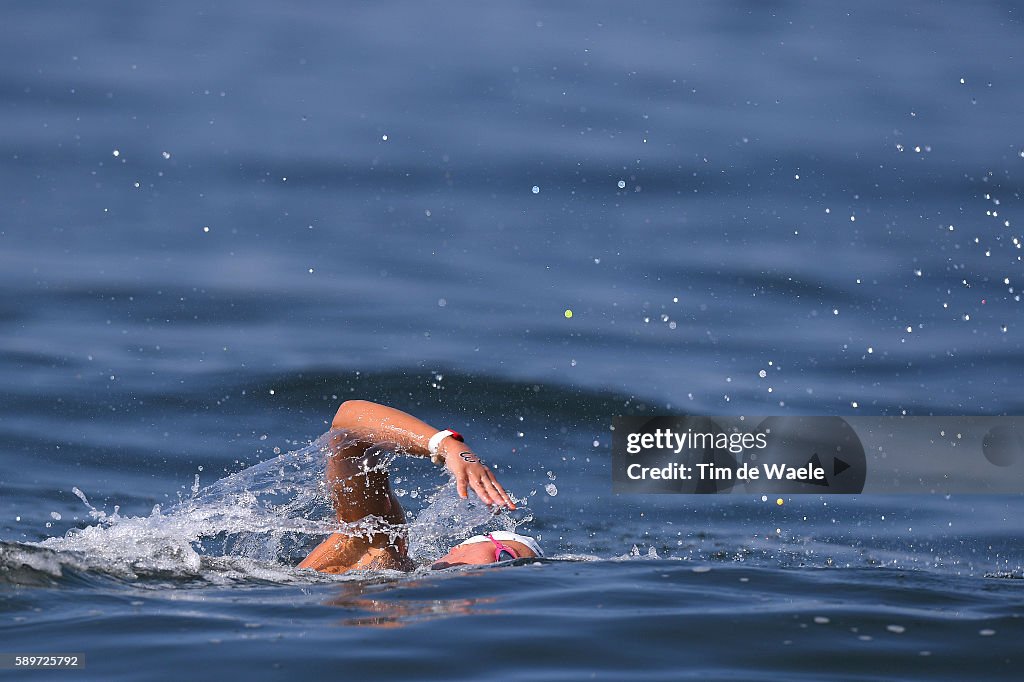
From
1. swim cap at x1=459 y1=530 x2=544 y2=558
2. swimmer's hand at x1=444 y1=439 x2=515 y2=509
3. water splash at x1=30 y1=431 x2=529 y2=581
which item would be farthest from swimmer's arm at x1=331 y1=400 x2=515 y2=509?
swim cap at x1=459 y1=530 x2=544 y2=558

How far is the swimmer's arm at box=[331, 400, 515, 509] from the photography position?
7.05 m

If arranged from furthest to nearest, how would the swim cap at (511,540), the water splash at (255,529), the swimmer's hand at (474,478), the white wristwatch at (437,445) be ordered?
the swim cap at (511,540), the water splash at (255,529), the white wristwatch at (437,445), the swimmer's hand at (474,478)

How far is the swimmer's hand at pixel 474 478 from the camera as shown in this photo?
6.97 m

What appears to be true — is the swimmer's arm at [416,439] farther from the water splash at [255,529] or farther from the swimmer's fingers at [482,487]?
the water splash at [255,529]

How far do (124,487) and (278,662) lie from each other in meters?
6.46

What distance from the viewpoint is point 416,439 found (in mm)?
7660

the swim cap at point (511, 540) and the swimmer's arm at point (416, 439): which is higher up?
the swimmer's arm at point (416, 439)

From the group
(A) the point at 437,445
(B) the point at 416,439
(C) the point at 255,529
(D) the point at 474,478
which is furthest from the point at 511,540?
(D) the point at 474,478

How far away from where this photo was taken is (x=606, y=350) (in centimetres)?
1609

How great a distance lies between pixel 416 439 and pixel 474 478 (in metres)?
0.69

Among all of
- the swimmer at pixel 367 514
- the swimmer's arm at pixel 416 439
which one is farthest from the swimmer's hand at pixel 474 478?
the swimmer at pixel 367 514

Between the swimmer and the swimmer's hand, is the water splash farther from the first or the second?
the swimmer's hand

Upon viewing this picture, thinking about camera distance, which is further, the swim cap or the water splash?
the swim cap

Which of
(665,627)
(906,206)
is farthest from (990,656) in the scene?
(906,206)
